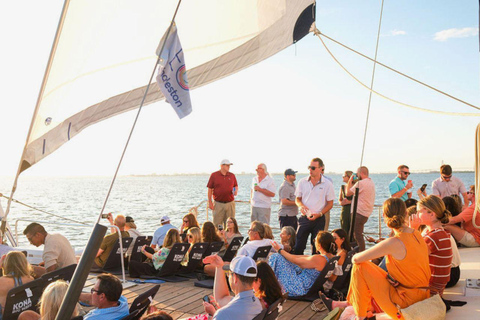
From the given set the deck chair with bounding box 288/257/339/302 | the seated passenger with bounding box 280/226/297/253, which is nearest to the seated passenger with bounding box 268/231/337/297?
the deck chair with bounding box 288/257/339/302

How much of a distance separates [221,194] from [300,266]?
486cm

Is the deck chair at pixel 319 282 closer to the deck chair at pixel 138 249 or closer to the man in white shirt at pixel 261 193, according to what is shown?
the deck chair at pixel 138 249

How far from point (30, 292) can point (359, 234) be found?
258 inches

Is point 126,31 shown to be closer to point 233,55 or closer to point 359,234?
point 233,55

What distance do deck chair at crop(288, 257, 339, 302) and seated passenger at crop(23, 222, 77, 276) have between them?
3.01m

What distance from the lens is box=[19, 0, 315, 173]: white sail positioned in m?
3.87

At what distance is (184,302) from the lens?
6.61 metres

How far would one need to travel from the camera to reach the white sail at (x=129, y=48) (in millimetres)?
3869

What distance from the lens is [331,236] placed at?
21.9 ft

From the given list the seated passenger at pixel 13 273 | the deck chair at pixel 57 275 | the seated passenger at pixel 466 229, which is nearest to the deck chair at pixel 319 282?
the seated passenger at pixel 466 229

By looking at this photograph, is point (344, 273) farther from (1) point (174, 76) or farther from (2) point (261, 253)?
(1) point (174, 76)

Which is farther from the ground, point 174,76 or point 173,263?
point 174,76

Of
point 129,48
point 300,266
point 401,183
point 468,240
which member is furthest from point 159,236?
point 468,240

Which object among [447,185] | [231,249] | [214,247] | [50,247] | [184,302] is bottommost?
[184,302]
